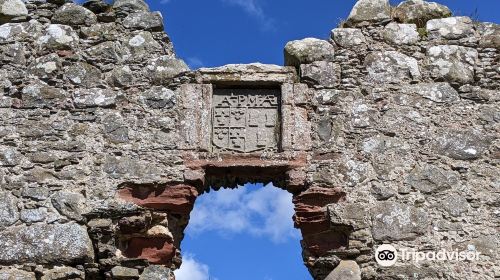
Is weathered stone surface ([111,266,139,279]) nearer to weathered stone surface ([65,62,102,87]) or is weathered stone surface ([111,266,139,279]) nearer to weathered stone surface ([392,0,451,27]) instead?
weathered stone surface ([65,62,102,87])

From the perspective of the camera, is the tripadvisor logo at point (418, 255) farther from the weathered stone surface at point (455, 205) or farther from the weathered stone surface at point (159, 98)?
the weathered stone surface at point (159, 98)

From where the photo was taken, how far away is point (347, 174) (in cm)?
694

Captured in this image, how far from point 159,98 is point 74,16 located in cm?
122

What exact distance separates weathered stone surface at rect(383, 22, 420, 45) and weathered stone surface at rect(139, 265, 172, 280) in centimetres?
294

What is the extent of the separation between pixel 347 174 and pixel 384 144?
44 cm

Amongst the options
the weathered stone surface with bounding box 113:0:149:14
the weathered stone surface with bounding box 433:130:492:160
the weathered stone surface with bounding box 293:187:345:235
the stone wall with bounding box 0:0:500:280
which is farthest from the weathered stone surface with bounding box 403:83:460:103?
the weathered stone surface with bounding box 113:0:149:14

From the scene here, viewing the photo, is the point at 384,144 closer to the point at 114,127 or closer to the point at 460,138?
the point at 460,138

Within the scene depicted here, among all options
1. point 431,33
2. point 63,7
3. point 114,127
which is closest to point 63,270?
point 114,127

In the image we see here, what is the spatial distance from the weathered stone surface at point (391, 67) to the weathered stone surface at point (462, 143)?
631 mm

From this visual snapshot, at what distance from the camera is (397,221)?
674 centimetres

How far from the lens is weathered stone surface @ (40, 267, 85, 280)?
657 centimetres

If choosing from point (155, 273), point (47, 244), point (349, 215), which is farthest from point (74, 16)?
point (349, 215)

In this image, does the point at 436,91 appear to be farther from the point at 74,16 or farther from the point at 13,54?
the point at 13,54

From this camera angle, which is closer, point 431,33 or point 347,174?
point 347,174
